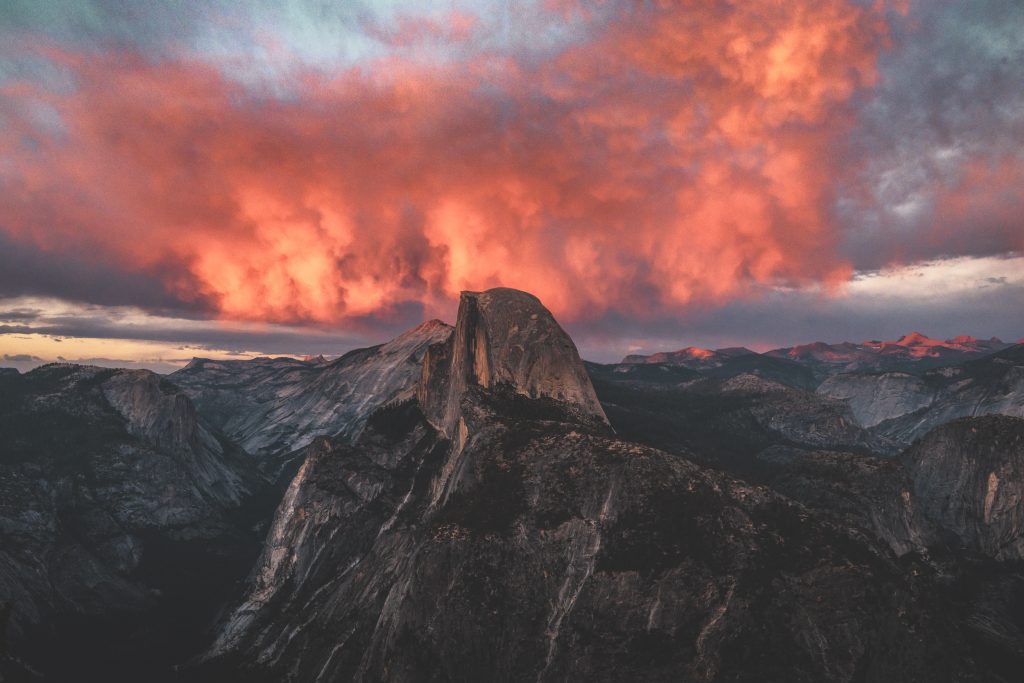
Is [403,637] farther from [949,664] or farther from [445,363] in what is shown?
[445,363]

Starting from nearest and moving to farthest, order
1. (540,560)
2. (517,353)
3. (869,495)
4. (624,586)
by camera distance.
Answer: (624,586), (540,560), (869,495), (517,353)

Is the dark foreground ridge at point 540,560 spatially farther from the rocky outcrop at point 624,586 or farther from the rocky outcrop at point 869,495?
the rocky outcrop at point 869,495

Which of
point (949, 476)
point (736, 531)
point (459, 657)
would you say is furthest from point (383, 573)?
point (949, 476)

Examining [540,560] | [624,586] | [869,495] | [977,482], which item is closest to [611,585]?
[624,586]

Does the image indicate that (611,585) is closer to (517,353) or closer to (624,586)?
(624,586)

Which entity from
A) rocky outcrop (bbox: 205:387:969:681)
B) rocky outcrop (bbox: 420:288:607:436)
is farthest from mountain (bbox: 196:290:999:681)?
rocky outcrop (bbox: 420:288:607:436)
